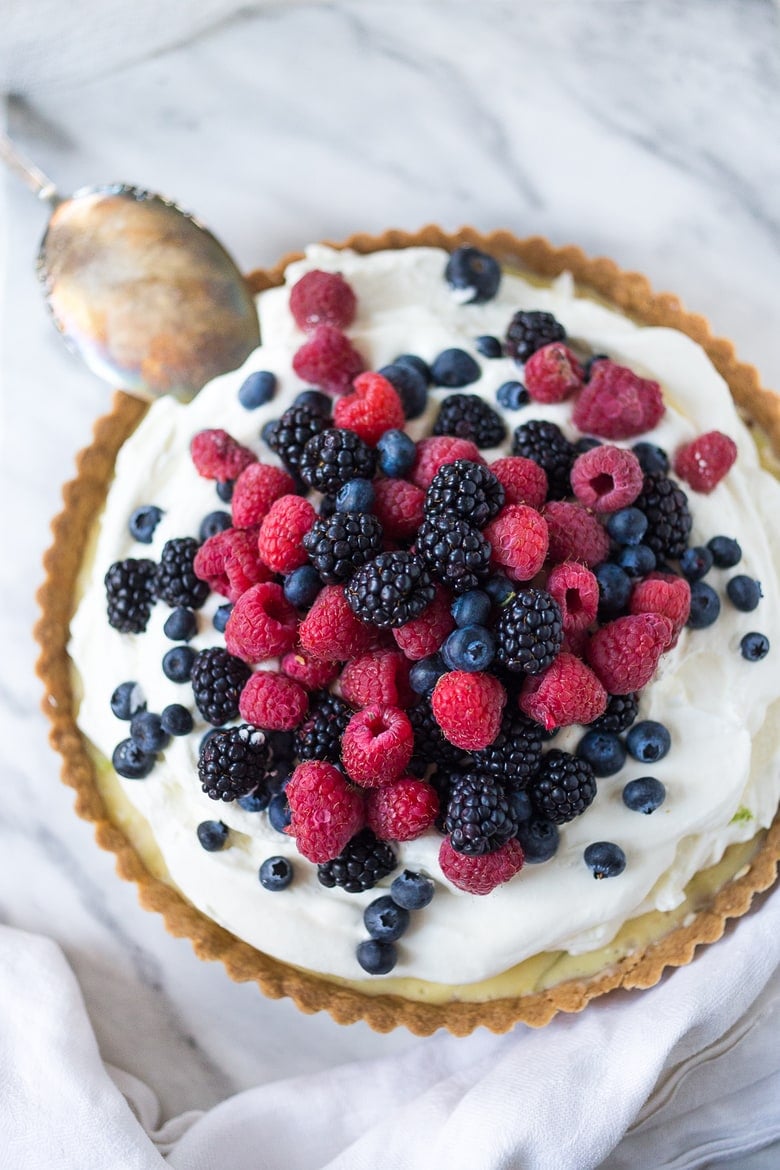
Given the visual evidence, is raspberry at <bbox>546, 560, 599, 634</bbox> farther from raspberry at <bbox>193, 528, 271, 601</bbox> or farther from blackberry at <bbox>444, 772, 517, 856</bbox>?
raspberry at <bbox>193, 528, 271, 601</bbox>

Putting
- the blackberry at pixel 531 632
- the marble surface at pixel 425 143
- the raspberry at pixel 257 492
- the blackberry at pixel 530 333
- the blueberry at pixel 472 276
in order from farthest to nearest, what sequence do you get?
the marble surface at pixel 425 143, the blueberry at pixel 472 276, the blackberry at pixel 530 333, the raspberry at pixel 257 492, the blackberry at pixel 531 632

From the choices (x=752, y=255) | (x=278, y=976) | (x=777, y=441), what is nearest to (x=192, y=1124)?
(x=278, y=976)

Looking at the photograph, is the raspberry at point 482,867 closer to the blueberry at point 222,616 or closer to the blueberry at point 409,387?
the blueberry at point 222,616

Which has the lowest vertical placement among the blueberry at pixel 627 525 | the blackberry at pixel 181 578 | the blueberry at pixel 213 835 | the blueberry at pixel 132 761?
the blueberry at pixel 132 761

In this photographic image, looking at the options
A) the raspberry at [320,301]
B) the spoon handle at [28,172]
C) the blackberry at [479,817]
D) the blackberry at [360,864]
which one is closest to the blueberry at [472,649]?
the blackberry at [479,817]

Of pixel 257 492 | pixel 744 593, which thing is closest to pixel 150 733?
pixel 257 492

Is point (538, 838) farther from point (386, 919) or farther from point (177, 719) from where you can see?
point (177, 719)
